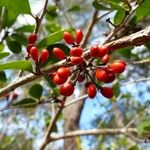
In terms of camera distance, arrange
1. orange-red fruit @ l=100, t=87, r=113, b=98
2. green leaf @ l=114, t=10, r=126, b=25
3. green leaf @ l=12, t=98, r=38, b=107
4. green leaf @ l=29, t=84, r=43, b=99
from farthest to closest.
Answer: green leaf @ l=29, t=84, r=43, b=99
green leaf @ l=12, t=98, r=38, b=107
green leaf @ l=114, t=10, r=126, b=25
orange-red fruit @ l=100, t=87, r=113, b=98

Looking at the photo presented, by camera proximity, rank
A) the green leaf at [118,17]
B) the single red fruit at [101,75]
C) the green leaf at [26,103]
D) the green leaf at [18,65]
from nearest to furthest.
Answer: the single red fruit at [101,75] < the green leaf at [18,65] < the green leaf at [118,17] < the green leaf at [26,103]

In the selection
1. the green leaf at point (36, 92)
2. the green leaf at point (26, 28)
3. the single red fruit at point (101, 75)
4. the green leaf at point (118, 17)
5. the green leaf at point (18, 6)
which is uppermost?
the green leaf at point (18, 6)

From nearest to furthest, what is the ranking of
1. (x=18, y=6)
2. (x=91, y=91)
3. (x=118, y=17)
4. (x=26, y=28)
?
1. (x=91, y=91)
2. (x=18, y=6)
3. (x=118, y=17)
4. (x=26, y=28)

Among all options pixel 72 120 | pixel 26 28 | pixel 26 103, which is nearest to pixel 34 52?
pixel 26 28

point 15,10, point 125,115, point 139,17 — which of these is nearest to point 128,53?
point 139,17

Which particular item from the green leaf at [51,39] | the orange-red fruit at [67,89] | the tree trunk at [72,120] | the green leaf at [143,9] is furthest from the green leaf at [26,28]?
the tree trunk at [72,120]

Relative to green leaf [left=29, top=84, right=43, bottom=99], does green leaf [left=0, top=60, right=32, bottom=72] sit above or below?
above

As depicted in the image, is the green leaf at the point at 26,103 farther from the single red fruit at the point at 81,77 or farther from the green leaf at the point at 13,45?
the single red fruit at the point at 81,77

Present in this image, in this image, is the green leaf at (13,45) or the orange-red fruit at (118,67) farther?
the green leaf at (13,45)

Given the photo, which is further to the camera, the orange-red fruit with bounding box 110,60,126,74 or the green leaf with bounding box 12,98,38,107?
the green leaf with bounding box 12,98,38,107

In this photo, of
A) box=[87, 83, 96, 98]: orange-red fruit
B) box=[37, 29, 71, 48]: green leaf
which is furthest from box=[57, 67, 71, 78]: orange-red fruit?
box=[37, 29, 71, 48]: green leaf

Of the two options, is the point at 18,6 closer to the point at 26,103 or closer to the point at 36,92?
the point at 26,103

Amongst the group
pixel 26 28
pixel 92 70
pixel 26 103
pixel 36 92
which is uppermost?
pixel 92 70

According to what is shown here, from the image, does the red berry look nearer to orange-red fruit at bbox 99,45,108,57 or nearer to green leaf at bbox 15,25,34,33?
orange-red fruit at bbox 99,45,108,57
